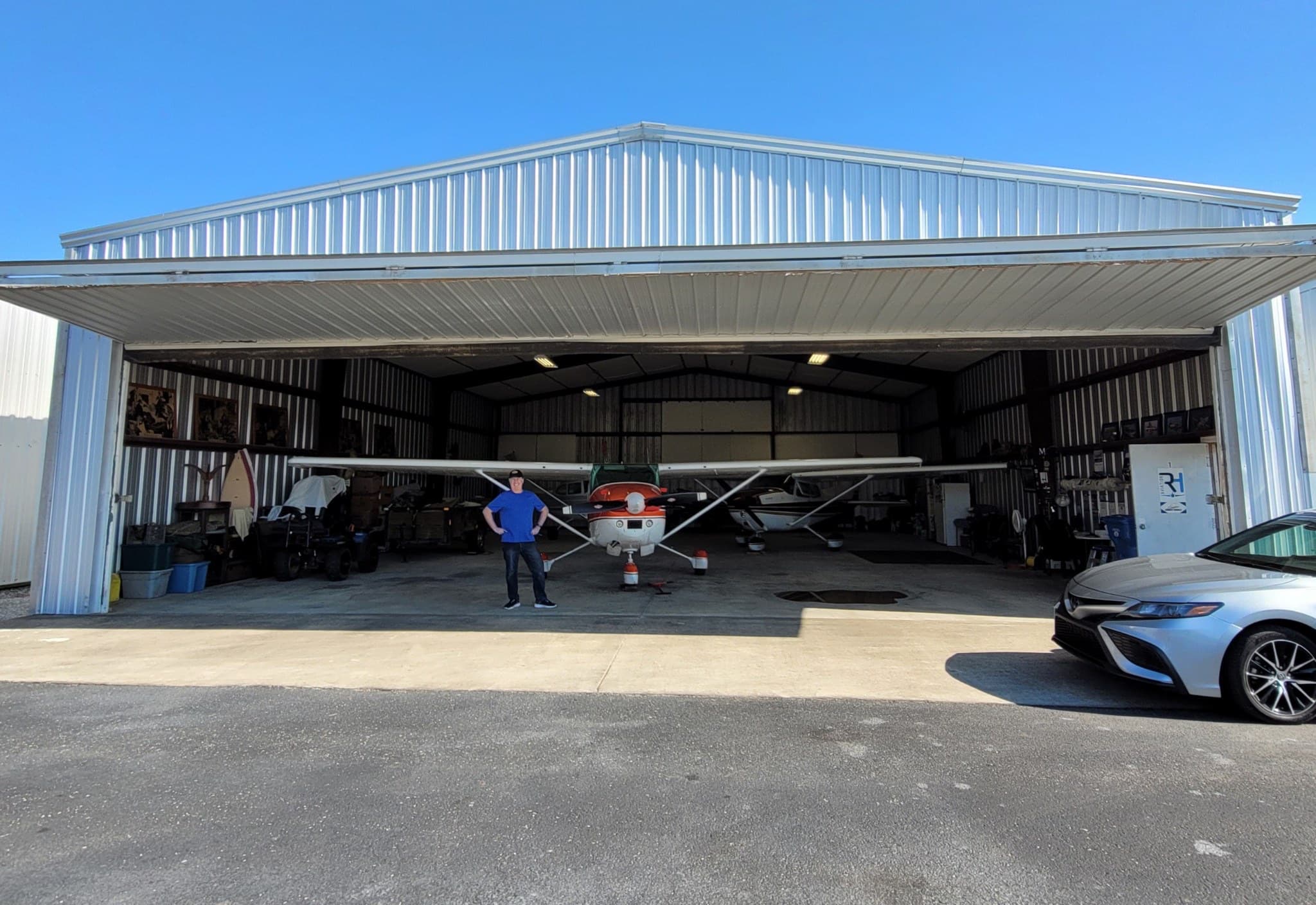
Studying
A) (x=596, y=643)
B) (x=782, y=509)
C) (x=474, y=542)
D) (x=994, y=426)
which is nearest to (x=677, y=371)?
(x=782, y=509)

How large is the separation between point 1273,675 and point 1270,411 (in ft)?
16.2

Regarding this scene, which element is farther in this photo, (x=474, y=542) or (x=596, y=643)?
(x=474, y=542)

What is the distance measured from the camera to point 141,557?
8.75m

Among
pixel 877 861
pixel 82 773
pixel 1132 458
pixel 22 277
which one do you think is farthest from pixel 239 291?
pixel 1132 458

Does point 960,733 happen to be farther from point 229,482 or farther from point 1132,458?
point 229,482

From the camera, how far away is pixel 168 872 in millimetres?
2273

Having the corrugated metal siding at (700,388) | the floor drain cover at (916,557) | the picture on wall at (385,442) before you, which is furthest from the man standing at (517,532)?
the corrugated metal siding at (700,388)

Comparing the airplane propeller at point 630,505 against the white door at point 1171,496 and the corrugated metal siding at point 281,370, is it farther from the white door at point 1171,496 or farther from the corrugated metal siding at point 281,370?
the white door at point 1171,496

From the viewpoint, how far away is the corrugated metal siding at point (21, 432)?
30.8ft

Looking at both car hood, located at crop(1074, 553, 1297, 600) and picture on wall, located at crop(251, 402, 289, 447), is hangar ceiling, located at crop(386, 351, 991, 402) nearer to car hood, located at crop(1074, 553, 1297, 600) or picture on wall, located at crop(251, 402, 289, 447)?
picture on wall, located at crop(251, 402, 289, 447)

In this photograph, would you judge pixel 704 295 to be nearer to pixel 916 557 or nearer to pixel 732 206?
pixel 732 206

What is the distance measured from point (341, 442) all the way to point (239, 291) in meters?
9.27

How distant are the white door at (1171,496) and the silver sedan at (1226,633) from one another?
474 centimetres

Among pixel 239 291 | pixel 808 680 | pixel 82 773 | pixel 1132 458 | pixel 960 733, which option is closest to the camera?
pixel 82 773
